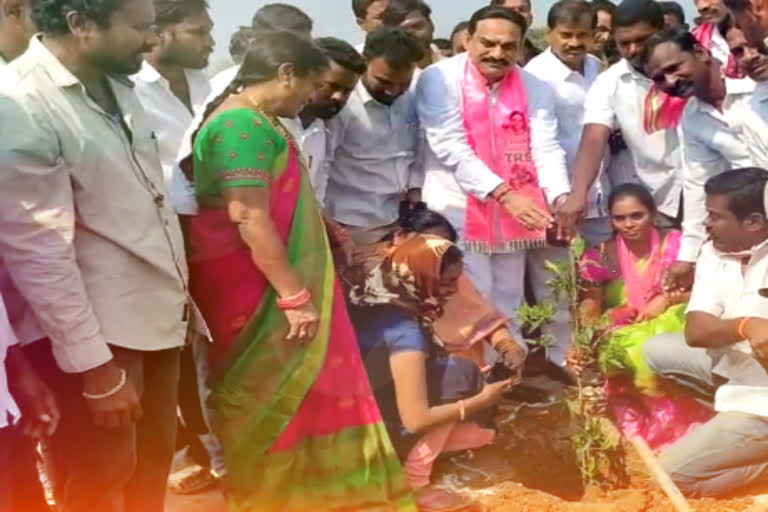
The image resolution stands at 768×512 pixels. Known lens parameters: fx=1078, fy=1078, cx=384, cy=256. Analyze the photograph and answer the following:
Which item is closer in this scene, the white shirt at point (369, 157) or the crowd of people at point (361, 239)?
the crowd of people at point (361, 239)

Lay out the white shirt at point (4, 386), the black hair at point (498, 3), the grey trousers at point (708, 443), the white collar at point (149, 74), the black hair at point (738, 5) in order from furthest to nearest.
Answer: the grey trousers at point (708, 443)
the black hair at point (498, 3)
the black hair at point (738, 5)
the white collar at point (149, 74)
the white shirt at point (4, 386)

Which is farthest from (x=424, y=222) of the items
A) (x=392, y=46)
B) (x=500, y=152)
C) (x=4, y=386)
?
(x=4, y=386)

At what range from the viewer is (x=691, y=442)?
2.70m

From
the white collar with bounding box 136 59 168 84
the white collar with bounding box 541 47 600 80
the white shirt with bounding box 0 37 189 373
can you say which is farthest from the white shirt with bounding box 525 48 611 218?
the white shirt with bounding box 0 37 189 373

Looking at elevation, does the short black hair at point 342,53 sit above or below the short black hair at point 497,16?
below

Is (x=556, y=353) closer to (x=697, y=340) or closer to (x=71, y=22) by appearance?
(x=697, y=340)

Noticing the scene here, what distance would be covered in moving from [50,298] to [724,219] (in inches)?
61.5

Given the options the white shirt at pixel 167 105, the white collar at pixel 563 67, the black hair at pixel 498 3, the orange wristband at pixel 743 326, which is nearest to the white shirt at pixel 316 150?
the white shirt at pixel 167 105

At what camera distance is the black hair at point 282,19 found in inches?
88.7

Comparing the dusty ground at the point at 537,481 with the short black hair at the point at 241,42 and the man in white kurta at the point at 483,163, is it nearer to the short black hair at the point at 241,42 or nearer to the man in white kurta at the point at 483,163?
the man in white kurta at the point at 483,163

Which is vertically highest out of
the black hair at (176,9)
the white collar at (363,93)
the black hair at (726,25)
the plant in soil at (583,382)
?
the black hair at (176,9)

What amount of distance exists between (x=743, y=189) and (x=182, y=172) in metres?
1.30

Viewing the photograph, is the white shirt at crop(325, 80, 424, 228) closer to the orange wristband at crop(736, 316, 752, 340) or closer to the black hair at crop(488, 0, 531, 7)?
the black hair at crop(488, 0, 531, 7)

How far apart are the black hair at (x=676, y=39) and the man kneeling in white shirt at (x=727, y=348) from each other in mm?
316
